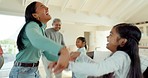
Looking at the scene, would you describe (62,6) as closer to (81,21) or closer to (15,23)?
(81,21)

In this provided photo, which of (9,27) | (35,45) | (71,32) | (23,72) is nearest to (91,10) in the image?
(71,32)

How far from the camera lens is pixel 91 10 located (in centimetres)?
675

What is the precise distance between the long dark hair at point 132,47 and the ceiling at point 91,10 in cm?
458

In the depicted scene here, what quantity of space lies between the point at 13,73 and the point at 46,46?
563 millimetres

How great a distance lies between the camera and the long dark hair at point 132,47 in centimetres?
96

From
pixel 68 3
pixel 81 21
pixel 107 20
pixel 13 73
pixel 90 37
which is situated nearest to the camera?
pixel 13 73

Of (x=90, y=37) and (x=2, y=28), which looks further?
(x=90, y=37)

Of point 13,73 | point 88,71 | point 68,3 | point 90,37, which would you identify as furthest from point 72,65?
point 90,37

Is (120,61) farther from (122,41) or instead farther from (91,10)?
(91,10)

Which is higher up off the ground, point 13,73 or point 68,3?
point 68,3

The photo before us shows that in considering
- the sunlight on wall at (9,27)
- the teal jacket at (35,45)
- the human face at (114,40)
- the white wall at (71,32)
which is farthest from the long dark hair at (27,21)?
the white wall at (71,32)

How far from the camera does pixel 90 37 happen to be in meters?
9.55

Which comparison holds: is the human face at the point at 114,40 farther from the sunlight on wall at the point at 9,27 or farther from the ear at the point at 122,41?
the sunlight on wall at the point at 9,27

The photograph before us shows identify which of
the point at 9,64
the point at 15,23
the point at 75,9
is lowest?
the point at 9,64
